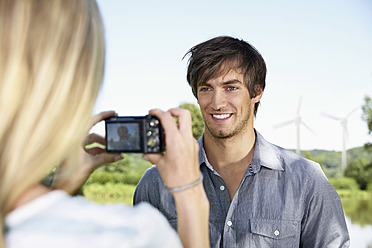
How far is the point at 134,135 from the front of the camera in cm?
183

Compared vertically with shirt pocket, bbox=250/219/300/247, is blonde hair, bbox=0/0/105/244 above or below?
above

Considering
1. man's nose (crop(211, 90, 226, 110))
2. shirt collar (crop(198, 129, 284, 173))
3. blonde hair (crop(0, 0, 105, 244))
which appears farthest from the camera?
man's nose (crop(211, 90, 226, 110))

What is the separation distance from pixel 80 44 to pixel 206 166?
2355 millimetres

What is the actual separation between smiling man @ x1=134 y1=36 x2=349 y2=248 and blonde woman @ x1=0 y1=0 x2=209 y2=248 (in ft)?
6.60

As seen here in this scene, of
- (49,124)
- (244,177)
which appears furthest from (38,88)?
(244,177)

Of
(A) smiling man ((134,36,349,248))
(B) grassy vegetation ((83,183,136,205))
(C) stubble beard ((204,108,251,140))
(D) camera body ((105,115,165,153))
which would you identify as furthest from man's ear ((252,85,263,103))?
(B) grassy vegetation ((83,183,136,205))

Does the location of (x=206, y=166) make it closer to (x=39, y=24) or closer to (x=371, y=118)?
(x=39, y=24)

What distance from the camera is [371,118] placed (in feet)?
124

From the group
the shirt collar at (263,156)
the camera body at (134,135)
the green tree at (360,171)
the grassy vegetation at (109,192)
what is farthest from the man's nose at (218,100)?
the green tree at (360,171)

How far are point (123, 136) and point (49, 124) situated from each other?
2.41ft

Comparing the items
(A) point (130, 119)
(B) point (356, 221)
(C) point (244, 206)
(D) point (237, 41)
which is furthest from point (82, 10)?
(B) point (356, 221)

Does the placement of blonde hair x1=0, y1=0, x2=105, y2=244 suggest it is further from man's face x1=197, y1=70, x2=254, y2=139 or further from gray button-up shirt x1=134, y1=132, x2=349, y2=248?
man's face x1=197, y1=70, x2=254, y2=139

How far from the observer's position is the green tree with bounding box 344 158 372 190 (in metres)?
38.8

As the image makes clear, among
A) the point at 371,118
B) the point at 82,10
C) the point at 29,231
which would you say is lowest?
the point at 371,118
